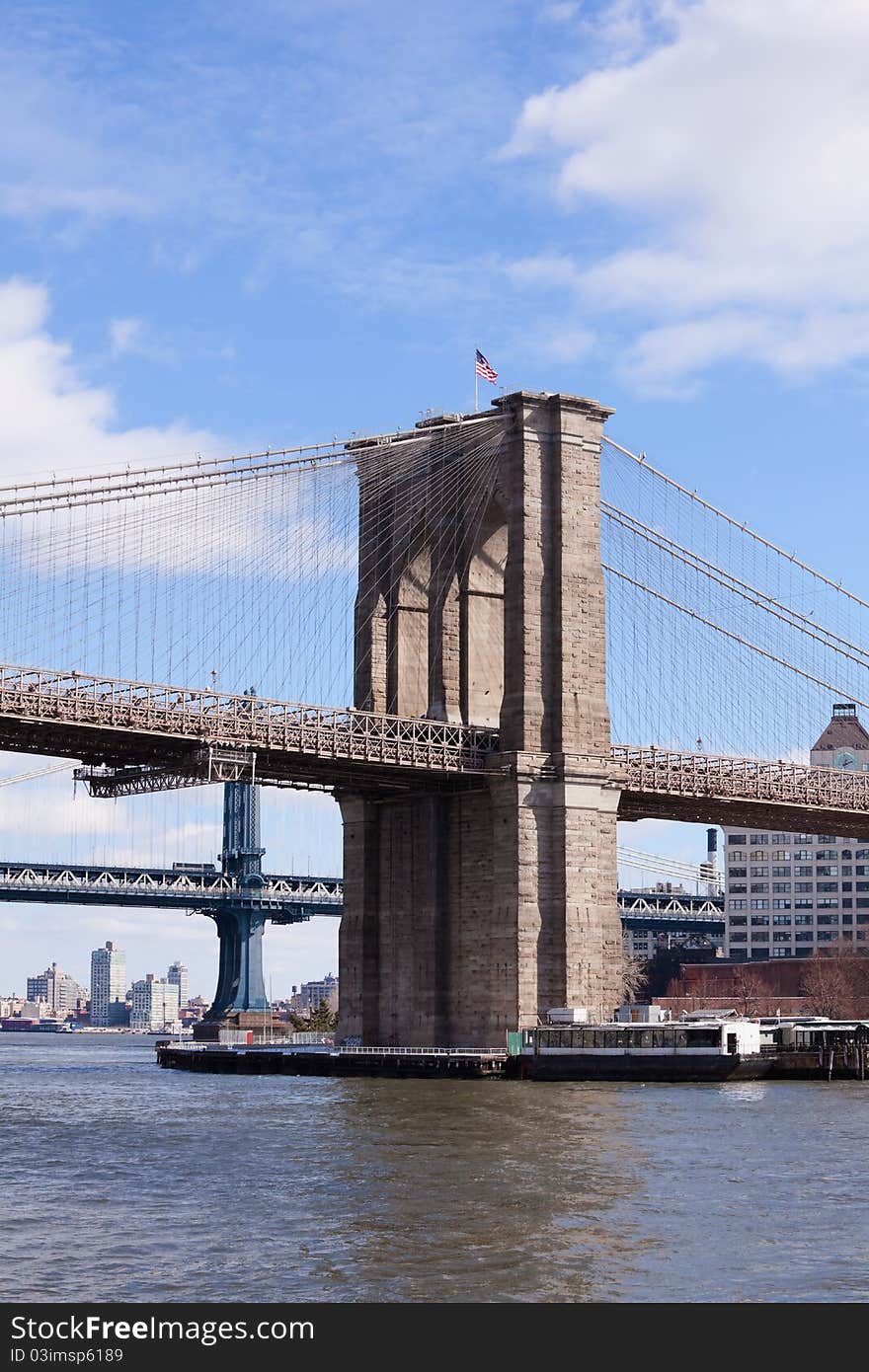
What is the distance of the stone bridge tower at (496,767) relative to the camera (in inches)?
2825

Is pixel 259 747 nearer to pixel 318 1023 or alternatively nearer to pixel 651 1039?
pixel 651 1039

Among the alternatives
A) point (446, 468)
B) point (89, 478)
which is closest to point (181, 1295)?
point (89, 478)

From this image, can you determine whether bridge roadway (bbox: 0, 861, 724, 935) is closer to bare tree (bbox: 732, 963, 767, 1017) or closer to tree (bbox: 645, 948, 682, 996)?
tree (bbox: 645, 948, 682, 996)

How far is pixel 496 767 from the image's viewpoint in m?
72.3

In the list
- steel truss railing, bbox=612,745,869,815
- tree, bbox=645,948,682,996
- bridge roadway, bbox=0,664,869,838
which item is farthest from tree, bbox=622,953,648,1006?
bridge roadway, bbox=0,664,869,838

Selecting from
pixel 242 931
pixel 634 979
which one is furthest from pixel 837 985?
pixel 242 931

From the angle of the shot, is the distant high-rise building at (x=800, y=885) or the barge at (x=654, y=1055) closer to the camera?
the barge at (x=654, y=1055)

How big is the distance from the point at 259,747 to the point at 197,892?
97641 millimetres

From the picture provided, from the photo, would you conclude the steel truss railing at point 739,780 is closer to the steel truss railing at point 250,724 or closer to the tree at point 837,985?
the steel truss railing at point 250,724

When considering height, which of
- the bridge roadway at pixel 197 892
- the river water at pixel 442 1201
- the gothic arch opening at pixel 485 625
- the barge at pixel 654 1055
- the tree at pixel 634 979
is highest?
the gothic arch opening at pixel 485 625

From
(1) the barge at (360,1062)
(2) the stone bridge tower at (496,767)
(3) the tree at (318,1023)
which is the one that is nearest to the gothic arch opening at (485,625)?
(2) the stone bridge tower at (496,767)

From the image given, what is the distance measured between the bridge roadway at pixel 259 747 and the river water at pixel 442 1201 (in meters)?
14.0
